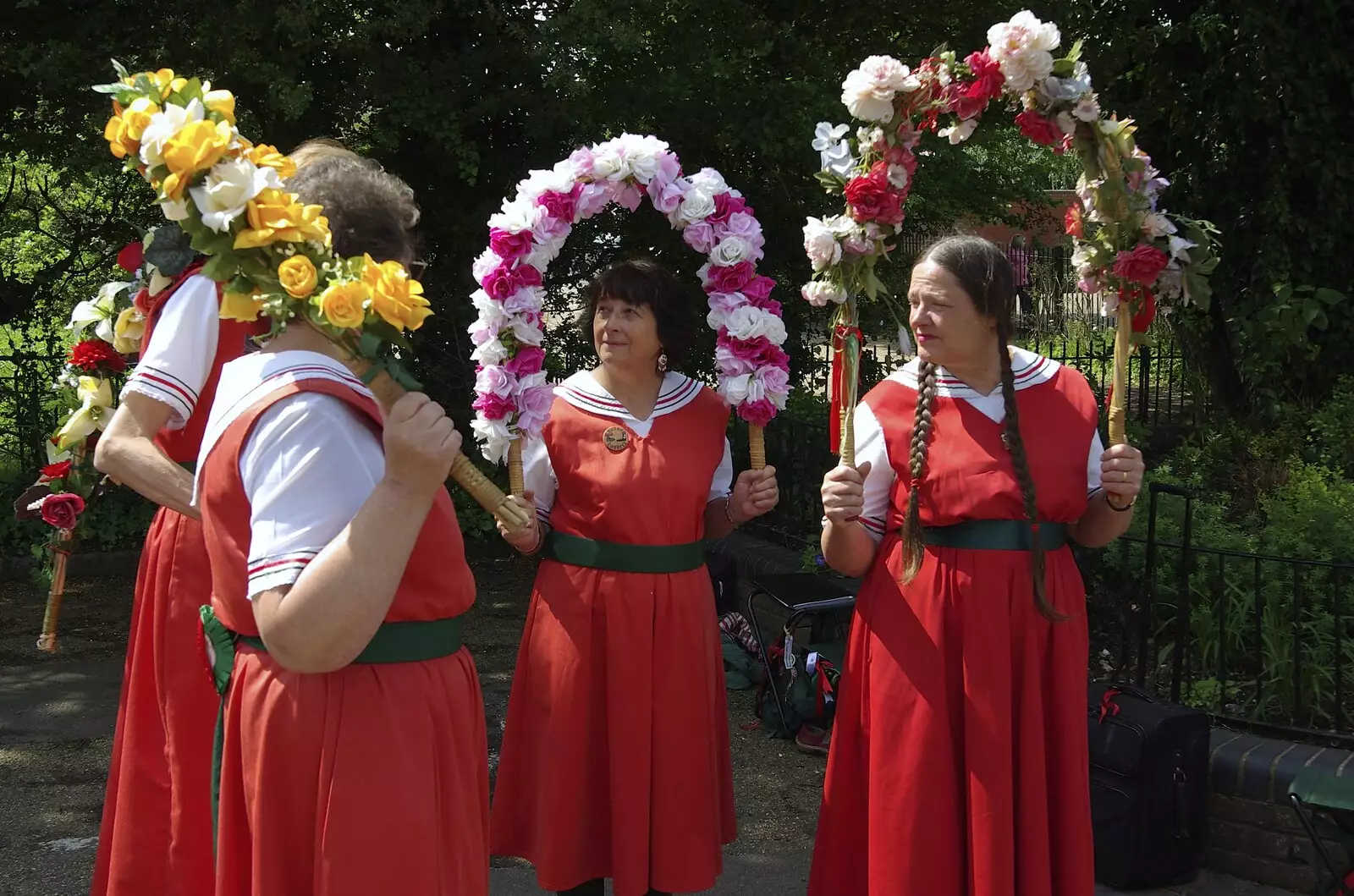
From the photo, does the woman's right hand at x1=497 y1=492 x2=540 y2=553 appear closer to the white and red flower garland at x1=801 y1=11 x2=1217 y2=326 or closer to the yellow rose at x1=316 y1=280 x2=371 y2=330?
the white and red flower garland at x1=801 y1=11 x2=1217 y2=326

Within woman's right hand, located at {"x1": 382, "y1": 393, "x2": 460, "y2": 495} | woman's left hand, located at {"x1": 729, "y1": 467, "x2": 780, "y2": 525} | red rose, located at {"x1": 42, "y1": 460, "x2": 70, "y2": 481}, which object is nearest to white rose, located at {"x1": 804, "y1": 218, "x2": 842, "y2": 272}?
woman's left hand, located at {"x1": 729, "y1": 467, "x2": 780, "y2": 525}

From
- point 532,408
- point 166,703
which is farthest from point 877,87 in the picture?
point 166,703

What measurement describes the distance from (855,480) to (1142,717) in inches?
61.1

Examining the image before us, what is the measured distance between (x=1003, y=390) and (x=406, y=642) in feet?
5.71

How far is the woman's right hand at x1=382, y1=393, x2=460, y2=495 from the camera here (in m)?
1.88

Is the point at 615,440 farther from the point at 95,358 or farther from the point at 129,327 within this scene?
the point at 95,358

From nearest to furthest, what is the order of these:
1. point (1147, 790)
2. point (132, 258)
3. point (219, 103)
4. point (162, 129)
→ point (162, 129)
point (219, 103)
point (132, 258)
point (1147, 790)

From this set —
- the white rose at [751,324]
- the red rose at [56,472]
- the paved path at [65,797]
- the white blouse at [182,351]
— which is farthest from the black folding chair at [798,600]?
the white blouse at [182,351]

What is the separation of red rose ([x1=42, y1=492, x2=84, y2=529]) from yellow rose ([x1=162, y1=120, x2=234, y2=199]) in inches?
83.1

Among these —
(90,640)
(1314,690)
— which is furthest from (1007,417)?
(90,640)

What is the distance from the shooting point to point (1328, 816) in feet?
12.1

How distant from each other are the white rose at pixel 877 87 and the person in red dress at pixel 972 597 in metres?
0.38

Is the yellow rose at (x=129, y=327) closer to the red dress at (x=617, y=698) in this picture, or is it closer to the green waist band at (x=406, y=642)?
the red dress at (x=617, y=698)

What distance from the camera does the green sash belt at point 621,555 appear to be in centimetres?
364
